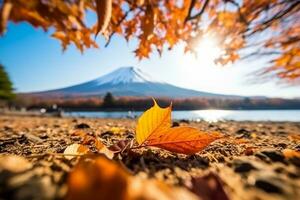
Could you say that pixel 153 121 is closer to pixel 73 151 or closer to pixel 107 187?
pixel 73 151

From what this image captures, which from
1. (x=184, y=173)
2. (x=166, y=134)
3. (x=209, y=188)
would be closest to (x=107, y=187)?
(x=209, y=188)

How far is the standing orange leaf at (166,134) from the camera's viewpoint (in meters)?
0.78

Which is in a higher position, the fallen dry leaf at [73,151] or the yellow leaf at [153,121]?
the yellow leaf at [153,121]

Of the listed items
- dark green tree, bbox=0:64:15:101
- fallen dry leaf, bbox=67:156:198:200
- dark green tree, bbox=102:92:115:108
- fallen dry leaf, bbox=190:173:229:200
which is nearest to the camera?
fallen dry leaf, bbox=67:156:198:200

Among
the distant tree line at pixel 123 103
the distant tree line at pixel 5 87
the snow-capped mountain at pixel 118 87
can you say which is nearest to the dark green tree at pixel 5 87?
the distant tree line at pixel 5 87

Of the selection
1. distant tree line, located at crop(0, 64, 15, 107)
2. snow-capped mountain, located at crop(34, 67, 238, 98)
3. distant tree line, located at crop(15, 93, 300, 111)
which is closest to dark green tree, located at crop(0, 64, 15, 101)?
distant tree line, located at crop(0, 64, 15, 107)

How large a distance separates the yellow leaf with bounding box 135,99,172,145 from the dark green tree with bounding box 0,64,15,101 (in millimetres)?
23193

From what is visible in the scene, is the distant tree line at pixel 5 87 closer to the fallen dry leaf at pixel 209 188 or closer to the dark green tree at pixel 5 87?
the dark green tree at pixel 5 87

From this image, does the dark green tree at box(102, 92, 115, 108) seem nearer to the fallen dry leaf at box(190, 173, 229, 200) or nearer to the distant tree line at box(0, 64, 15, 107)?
the distant tree line at box(0, 64, 15, 107)

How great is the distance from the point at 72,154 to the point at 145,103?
4747 centimetres

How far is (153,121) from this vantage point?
79 cm

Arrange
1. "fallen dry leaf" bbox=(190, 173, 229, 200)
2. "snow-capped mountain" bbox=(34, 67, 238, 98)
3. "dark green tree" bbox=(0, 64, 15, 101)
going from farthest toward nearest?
"snow-capped mountain" bbox=(34, 67, 238, 98) < "dark green tree" bbox=(0, 64, 15, 101) < "fallen dry leaf" bbox=(190, 173, 229, 200)

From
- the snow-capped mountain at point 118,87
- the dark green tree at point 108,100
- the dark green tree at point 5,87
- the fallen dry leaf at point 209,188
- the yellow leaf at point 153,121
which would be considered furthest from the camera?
the snow-capped mountain at point 118,87

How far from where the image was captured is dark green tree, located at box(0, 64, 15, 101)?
21.8 metres
